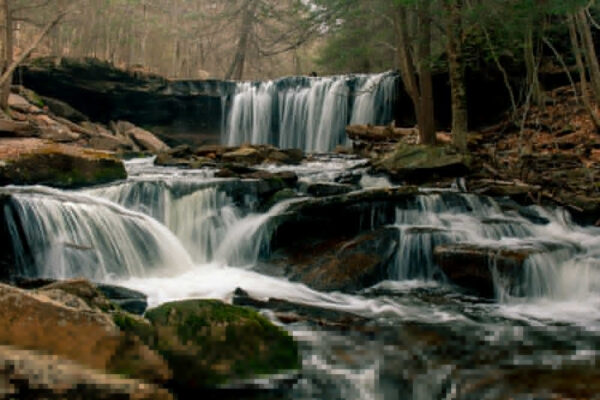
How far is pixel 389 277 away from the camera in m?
7.95

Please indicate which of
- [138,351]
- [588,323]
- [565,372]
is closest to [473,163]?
[588,323]

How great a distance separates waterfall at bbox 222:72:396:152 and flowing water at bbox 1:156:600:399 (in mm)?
9023

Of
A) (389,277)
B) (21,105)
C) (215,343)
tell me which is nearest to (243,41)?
(21,105)

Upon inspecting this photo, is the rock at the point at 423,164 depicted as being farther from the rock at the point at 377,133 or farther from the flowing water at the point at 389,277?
the rock at the point at 377,133

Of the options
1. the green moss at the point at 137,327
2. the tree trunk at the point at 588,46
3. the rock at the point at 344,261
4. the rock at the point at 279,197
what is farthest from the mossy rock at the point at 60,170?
the tree trunk at the point at 588,46

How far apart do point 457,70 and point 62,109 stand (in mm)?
17341

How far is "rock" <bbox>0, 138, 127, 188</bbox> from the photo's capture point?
9.77 meters

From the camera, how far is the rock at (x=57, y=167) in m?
9.77

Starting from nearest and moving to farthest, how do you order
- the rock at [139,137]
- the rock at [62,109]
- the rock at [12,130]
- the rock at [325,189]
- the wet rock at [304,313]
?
1. the wet rock at [304,313]
2. the rock at [325,189]
3. the rock at [12,130]
4. the rock at [62,109]
5. the rock at [139,137]

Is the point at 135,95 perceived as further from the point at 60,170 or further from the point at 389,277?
the point at 389,277

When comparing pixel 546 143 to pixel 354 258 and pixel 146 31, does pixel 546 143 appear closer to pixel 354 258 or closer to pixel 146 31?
pixel 354 258

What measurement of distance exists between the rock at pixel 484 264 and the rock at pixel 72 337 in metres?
5.11

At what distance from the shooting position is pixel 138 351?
3.11 meters

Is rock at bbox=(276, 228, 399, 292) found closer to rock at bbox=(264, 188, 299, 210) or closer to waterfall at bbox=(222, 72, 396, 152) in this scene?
rock at bbox=(264, 188, 299, 210)
